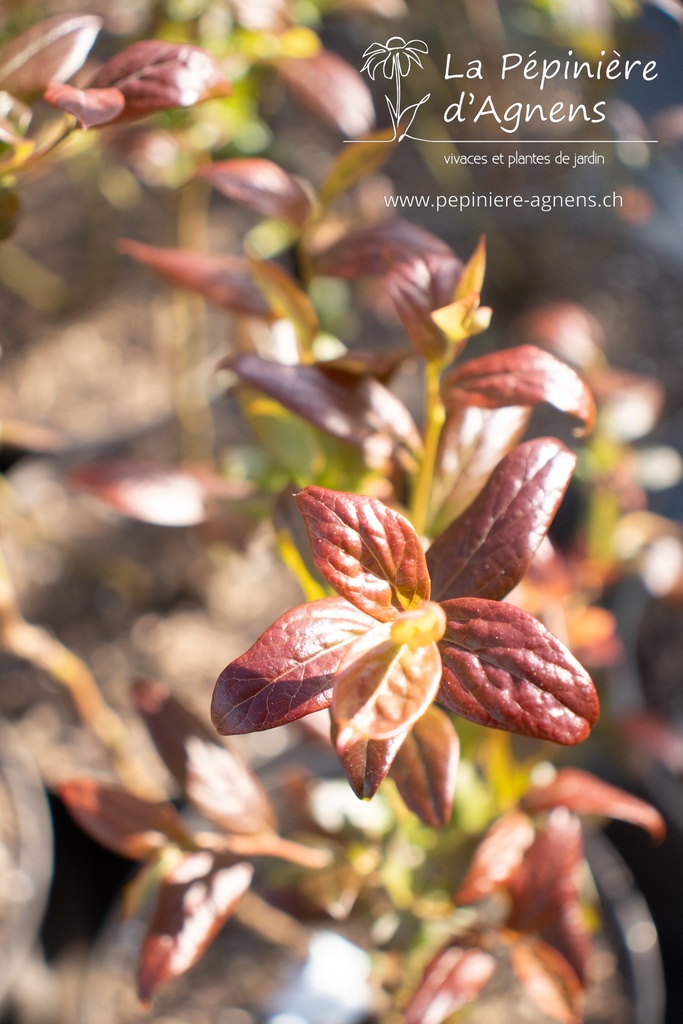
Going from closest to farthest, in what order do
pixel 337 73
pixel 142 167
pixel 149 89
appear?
pixel 149 89, pixel 337 73, pixel 142 167

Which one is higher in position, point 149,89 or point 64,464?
point 149,89

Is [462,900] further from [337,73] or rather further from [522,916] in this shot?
[337,73]

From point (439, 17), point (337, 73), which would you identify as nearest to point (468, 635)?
point (337, 73)

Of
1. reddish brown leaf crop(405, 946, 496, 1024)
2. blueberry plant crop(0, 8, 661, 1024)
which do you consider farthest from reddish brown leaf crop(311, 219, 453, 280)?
reddish brown leaf crop(405, 946, 496, 1024)

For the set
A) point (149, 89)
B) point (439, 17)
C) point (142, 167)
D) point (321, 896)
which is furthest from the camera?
point (439, 17)

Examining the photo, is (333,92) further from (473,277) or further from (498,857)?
(498,857)

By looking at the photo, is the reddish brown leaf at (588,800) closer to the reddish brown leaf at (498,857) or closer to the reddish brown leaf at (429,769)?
the reddish brown leaf at (498,857)
